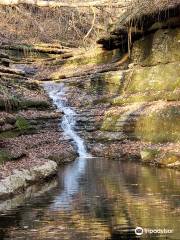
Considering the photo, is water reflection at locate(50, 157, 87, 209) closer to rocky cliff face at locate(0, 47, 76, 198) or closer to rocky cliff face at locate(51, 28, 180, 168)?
rocky cliff face at locate(0, 47, 76, 198)

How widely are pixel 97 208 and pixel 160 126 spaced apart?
10420 mm

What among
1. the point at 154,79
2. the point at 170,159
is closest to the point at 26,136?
the point at 170,159

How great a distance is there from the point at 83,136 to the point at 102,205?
1136 centimetres

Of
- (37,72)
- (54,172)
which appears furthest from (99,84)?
(54,172)

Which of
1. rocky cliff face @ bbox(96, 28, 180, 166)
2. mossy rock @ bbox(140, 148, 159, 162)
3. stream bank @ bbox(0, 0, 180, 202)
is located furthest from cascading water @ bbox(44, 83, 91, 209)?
mossy rock @ bbox(140, 148, 159, 162)

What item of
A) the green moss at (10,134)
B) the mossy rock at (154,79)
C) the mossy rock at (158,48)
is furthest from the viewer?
the mossy rock at (158,48)

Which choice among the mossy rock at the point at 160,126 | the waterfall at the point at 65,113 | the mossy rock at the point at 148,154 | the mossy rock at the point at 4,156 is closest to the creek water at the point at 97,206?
the mossy rock at the point at 148,154

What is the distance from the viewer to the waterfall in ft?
70.0

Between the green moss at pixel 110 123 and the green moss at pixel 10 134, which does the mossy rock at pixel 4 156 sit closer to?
the green moss at pixel 10 134

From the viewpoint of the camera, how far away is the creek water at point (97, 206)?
8.55 metres

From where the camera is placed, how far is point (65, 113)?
966 inches

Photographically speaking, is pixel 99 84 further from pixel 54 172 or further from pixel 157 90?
pixel 54 172

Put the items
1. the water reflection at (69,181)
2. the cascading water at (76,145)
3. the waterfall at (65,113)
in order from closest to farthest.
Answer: the water reflection at (69,181) < the cascading water at (76,145) < the waterfall at (65,113)

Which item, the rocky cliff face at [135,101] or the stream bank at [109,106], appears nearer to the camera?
the stream bank at [109,106]
